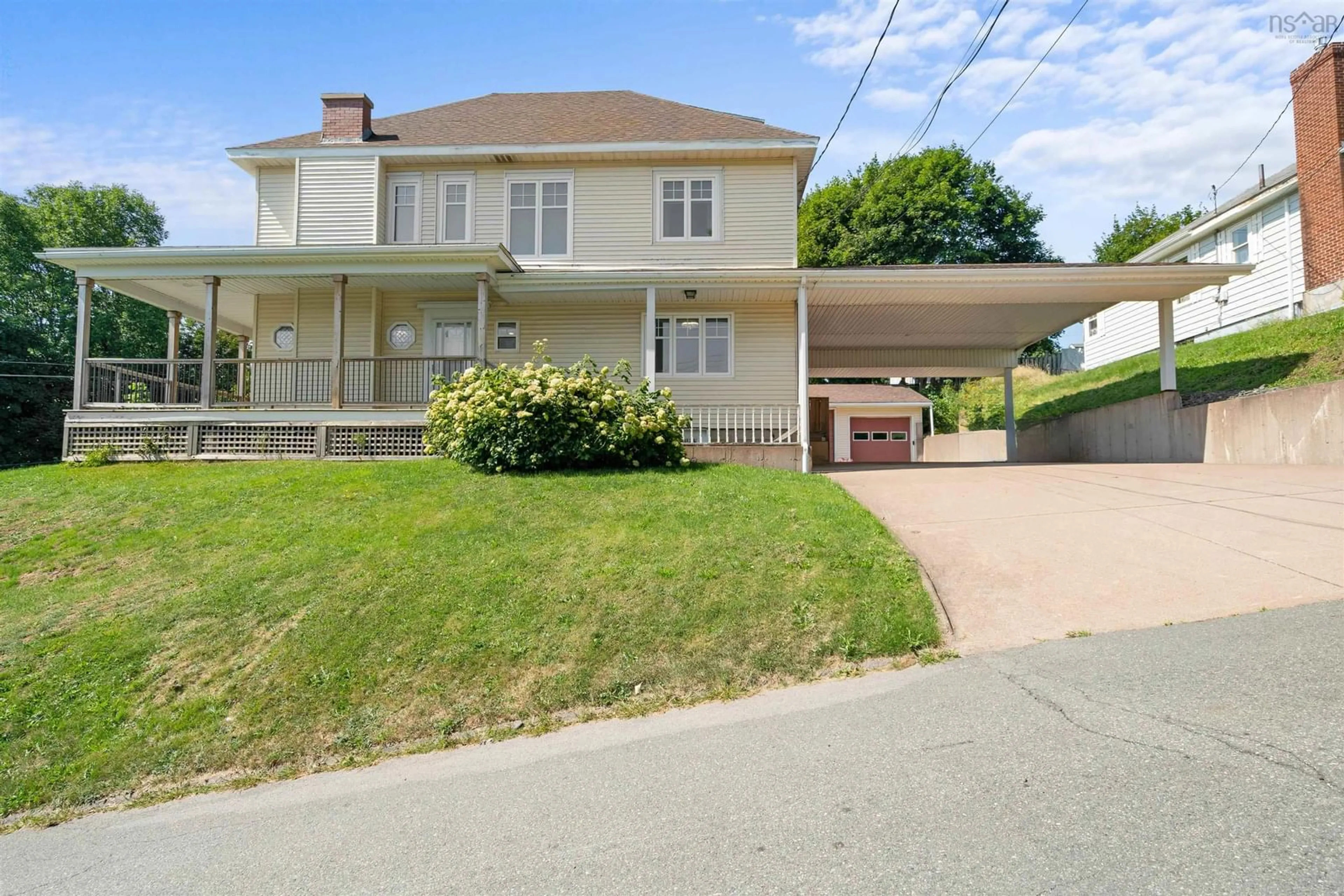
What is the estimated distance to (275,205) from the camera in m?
16.9

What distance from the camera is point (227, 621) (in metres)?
6.55

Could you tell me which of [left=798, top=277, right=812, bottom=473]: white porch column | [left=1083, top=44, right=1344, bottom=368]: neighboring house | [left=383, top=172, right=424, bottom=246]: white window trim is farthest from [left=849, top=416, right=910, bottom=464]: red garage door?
[left=383, top=172, right=424, bottom=246]: white window trim

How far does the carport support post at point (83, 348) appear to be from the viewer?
14.0 m

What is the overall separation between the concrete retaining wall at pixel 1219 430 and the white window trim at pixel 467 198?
1460cm

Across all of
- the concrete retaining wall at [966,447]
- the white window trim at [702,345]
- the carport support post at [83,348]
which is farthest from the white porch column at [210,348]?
the concrete retaining wall at [966,447]

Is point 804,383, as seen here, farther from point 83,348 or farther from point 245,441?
point 83,348

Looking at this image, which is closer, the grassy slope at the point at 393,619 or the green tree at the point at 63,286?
the grassy slope at the point at 393,619

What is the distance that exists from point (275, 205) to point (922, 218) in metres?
32.3

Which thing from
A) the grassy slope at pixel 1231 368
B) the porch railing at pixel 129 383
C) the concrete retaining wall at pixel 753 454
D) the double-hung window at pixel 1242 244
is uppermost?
the double-hung window at pixel 1242 244

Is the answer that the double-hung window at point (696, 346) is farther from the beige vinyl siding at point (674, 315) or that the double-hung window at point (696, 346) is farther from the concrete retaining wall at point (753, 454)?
the concrete retaining wall at point (753, 454)

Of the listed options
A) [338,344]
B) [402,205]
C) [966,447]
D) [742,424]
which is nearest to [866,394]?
[966,447]

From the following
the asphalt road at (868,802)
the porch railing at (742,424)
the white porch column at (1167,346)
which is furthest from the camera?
the white porch column at (1167,346)

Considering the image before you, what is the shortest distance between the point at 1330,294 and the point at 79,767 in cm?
2454

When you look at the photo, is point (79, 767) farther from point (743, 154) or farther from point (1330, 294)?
point (1330, 294)
